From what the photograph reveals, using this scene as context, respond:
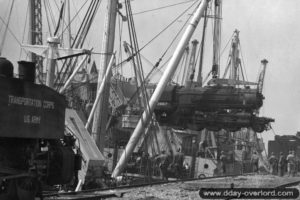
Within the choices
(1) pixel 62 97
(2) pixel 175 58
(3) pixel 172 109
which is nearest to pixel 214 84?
(3) pixel 172 109

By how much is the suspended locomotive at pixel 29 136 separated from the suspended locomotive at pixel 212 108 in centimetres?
2597

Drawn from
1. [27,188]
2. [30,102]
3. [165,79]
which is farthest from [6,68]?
[165,79]

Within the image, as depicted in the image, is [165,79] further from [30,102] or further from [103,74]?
[30,102]

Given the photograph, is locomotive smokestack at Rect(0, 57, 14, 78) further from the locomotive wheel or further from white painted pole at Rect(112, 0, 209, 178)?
white painted pole at Rect(112, 0, 209, 178)

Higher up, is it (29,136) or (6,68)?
(6,68)

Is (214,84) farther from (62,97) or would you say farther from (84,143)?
(62,97)

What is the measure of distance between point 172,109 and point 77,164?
26385 mm

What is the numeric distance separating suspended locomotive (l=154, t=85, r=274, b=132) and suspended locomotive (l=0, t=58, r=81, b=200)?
85.2 ft

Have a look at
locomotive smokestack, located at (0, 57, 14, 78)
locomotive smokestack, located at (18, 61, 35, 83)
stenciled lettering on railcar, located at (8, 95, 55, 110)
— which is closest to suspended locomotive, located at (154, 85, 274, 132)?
stenciled lettering on railcar, located at (8, 95, 55, 110)

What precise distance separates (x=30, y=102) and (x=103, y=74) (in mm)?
14330

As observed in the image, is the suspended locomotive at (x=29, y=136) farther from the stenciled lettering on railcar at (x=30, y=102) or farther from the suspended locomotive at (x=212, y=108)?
the suspended locomotive at (x=212, y=108)

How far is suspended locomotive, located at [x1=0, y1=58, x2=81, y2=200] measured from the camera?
11758mm

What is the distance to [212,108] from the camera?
40.3 meters

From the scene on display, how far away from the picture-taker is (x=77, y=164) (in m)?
15.0
